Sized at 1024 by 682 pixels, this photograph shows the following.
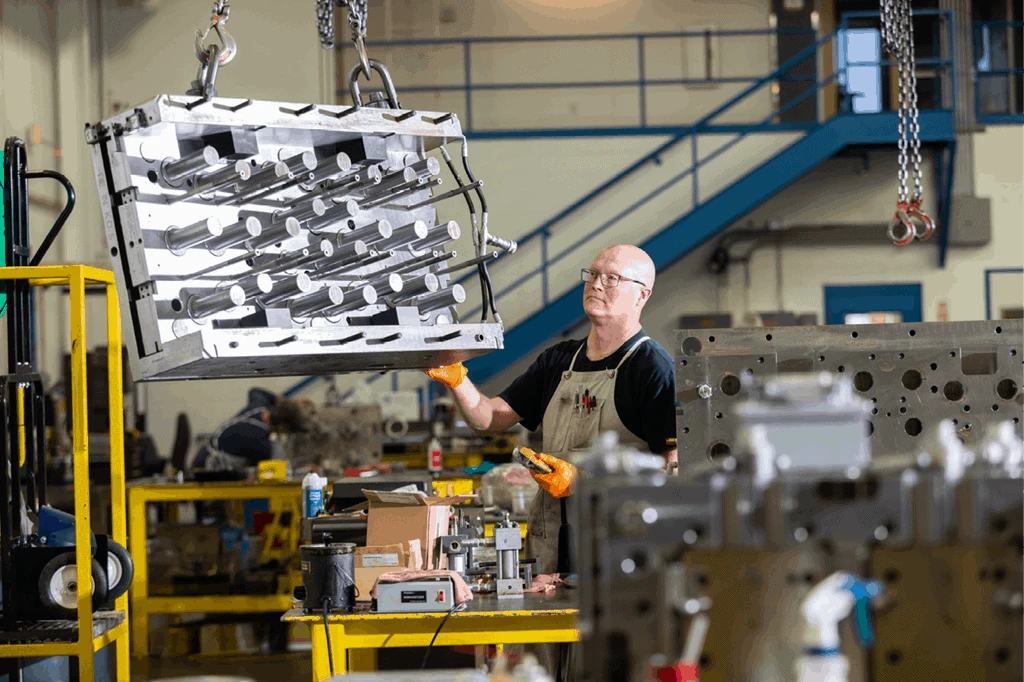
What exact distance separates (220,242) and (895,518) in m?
1.41

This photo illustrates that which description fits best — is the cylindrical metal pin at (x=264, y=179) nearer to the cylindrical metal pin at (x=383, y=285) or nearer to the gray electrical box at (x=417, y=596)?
the cylindrical metal pin at (x=383, y=285)

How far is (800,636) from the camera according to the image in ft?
3.86

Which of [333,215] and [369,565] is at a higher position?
[333,215]

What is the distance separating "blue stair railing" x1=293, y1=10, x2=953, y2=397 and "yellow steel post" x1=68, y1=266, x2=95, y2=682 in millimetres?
4634

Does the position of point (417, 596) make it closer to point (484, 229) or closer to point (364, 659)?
point (484, 229)

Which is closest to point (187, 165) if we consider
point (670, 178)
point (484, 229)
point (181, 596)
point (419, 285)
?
point (419, 285)

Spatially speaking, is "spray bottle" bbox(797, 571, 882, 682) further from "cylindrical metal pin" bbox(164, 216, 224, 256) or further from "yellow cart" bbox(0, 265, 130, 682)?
"yellow cart" bbox(0, 265, 130, 682)

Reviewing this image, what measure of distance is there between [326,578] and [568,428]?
0.96 m

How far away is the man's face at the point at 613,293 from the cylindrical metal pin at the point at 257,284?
4.10 feet

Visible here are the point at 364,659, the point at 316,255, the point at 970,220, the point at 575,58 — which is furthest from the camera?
the point at 575,58

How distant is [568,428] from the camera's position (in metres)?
3.26

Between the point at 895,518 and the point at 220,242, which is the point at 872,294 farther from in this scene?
the point at 895,518

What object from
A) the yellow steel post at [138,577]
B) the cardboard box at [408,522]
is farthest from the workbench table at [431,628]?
the yellow steel post at [138,577]

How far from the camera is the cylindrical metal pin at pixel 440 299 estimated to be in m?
2.45
